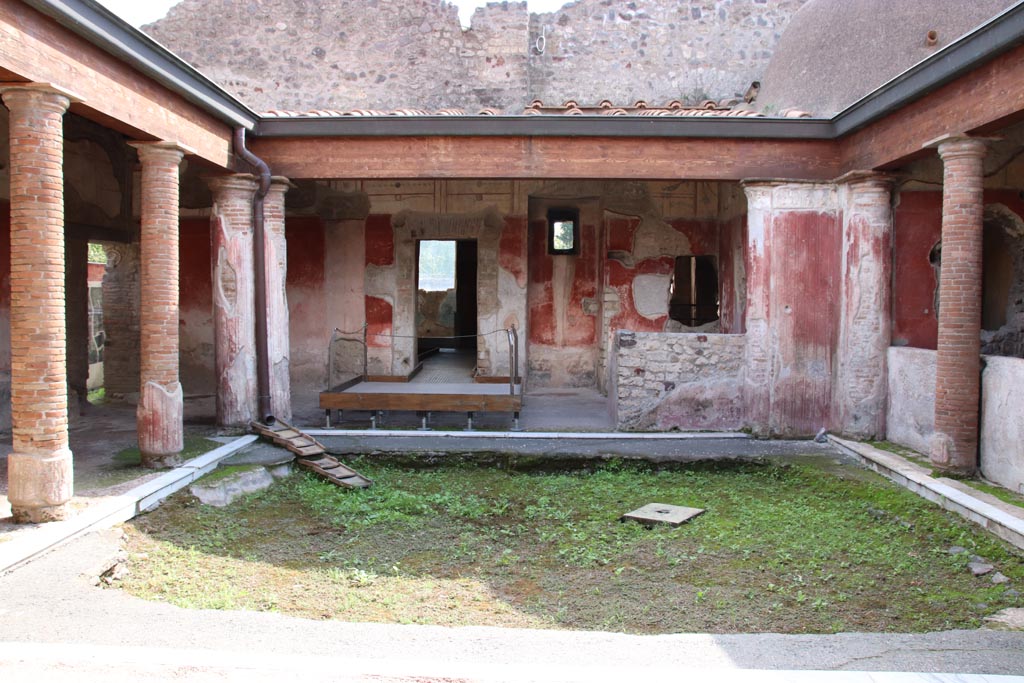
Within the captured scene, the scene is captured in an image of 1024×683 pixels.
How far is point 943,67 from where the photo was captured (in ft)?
22.2

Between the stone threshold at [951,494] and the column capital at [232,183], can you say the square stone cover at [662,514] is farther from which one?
the column capital at [232,183]

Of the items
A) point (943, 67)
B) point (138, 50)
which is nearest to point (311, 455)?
point (138, 50)

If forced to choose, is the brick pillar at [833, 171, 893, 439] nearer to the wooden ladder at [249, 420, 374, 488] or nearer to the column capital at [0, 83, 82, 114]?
the wooden ladder at [249, 420, 374, 488]

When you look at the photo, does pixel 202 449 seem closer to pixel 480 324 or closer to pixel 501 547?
pixel 501 547

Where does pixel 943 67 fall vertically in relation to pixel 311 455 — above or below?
above

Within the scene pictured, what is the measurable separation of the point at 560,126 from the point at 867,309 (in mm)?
4092

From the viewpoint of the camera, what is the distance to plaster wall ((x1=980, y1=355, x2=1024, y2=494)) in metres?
6.50

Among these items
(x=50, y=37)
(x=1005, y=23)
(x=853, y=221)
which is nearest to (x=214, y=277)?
(x=50, y=37)

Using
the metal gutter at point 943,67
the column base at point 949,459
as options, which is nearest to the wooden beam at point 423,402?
the column base at point 949,459

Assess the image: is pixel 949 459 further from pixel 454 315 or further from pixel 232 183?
pixel 454 315

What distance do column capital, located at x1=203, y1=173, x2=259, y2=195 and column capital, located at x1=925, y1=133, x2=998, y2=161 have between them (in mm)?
7181

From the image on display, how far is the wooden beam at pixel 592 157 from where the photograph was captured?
9.16 metres

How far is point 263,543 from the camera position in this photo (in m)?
5.94

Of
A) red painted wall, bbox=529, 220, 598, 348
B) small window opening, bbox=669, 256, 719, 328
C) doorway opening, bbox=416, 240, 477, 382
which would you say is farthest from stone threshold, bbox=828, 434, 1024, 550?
doorway opening, bbox=416, 240, 477, 382
